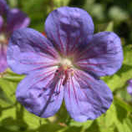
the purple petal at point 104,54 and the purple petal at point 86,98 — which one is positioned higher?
the purple petal at point 104,54

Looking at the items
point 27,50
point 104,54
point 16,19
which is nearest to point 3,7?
point 16,19

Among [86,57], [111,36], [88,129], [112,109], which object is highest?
[111,36]

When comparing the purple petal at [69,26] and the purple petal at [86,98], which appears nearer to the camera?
the purple petal at [69,26]

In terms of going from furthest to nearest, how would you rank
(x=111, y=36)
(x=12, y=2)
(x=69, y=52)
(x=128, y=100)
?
(x=12, y=2) → (x=128, y=100) → (x=69, y=52) → (x=111, y=36)

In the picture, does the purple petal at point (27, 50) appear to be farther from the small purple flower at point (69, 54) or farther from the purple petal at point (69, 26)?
the purple petal at point (69, 26)

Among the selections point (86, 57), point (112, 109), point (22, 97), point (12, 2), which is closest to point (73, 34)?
point (86, 57)

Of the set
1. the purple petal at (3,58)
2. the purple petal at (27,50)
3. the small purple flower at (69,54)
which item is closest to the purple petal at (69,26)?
the small purple flower at (69,54)

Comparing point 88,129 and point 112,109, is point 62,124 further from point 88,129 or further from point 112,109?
point 112,109
